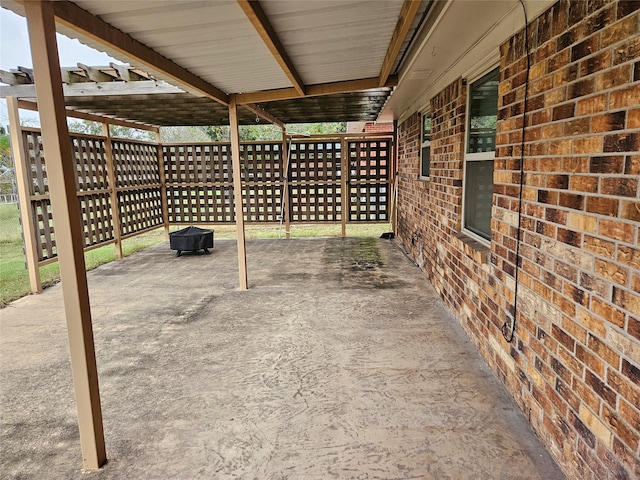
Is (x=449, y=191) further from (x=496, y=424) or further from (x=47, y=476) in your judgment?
(x=47, y=476)

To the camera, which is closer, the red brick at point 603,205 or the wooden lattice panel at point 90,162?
the red brick at point 603,205

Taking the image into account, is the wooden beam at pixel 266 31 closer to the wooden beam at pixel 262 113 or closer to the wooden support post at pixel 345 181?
the wooden beam at pixel 262 113

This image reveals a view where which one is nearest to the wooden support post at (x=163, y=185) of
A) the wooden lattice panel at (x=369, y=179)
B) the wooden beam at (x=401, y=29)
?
the wooden lattice panel at (x=369, y=179)

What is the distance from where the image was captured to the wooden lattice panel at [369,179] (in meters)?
8.45

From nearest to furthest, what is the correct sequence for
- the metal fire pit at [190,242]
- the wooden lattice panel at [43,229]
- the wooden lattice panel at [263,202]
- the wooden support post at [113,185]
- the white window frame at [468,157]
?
the white window frame at [468,157], the wooden lattice panel at [43,229], the wooden support post at [113,185], the metal fire pit at [190,242], the wooden lattice panel at [263,202]

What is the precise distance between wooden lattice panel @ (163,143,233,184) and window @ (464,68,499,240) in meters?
6.17

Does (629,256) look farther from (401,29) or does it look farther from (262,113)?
(262,113)

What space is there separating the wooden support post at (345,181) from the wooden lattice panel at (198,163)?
8.17ft

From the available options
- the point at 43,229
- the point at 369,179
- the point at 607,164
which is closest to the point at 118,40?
the point at 607,164

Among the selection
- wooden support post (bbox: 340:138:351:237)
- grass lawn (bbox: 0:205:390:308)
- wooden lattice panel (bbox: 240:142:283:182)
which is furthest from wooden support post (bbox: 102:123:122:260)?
wooden support post (bbox: 340:138:351:237)

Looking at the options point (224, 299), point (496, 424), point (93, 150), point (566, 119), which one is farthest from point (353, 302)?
point (93, 150)

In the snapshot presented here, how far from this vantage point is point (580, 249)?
5.45ft

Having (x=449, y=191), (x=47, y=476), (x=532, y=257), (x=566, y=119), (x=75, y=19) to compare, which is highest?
(x=75, y=19)

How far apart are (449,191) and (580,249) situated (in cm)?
240
